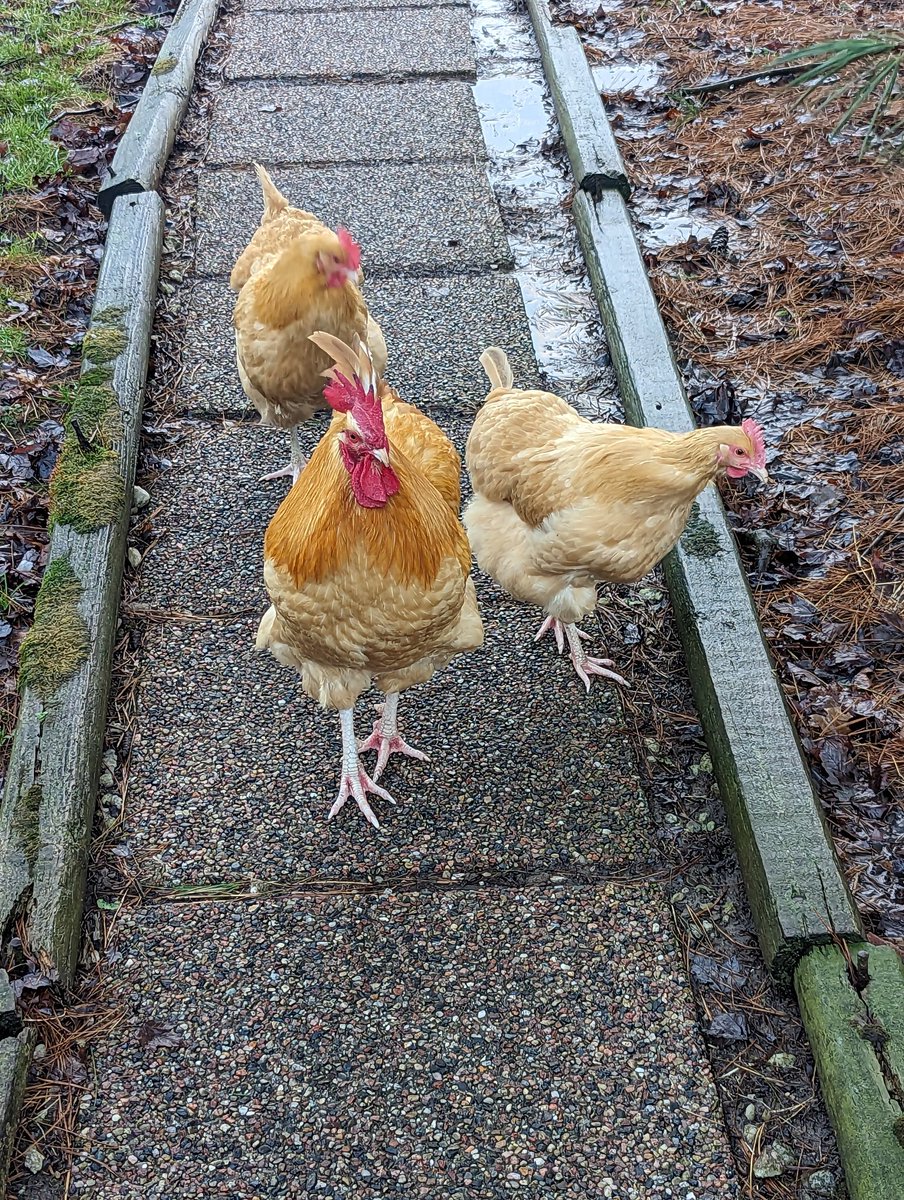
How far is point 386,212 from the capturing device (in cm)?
645

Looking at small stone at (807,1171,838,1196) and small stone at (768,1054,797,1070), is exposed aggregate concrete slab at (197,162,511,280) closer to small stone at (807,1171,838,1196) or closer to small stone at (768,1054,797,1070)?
small stone at (768,1054,797,1070)

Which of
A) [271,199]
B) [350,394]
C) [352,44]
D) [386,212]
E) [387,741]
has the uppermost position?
[350,394]

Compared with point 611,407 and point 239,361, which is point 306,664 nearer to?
point 239,361

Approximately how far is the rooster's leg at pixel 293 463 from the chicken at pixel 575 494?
42.8 inches

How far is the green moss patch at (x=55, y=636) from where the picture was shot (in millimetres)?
3486

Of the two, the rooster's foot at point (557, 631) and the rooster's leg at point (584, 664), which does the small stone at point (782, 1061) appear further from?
the rooster's foot at point (557, 631)

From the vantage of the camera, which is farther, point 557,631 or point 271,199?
point 271,199

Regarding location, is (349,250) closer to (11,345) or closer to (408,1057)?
(11,345)

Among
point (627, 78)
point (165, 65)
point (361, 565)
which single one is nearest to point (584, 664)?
point (361, 565)

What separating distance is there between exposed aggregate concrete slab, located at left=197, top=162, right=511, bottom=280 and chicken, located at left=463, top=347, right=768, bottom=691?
97.5 inches

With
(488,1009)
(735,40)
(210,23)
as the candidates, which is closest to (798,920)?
(488,1009)

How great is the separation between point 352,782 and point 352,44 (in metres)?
7.28

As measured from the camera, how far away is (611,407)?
504 centimetres

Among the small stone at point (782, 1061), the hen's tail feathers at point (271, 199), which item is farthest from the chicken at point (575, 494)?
the hen's tail feathers at point (271, 199)
